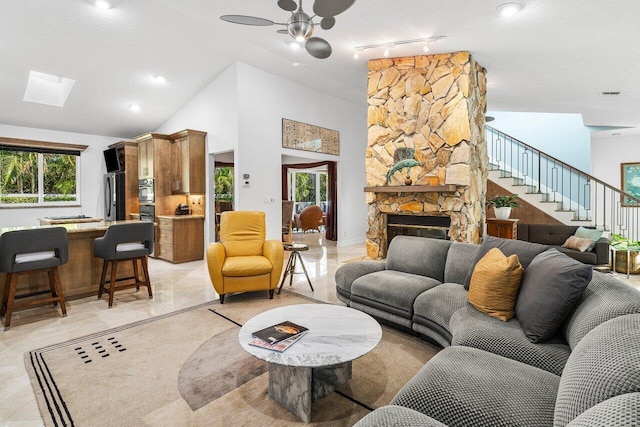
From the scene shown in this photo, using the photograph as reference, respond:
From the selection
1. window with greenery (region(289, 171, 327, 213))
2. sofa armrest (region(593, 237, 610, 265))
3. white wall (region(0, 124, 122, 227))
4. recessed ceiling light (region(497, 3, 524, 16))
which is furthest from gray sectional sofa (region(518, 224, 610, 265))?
white wall (region(0, 124, 122, 227))

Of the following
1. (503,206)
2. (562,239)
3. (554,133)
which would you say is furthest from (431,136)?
(554,133)

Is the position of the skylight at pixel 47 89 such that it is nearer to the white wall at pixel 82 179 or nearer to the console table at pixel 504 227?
the white wall at pixel 82 179

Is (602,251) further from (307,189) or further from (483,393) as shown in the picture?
(307,189)

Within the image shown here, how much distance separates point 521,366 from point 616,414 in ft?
2.78

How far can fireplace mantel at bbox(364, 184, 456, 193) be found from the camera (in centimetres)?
456

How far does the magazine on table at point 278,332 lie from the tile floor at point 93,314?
126 cm

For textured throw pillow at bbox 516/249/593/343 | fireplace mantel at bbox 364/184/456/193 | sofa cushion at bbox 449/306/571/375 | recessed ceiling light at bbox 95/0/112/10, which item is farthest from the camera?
fireplace mantel at bbox 364/184/456/193

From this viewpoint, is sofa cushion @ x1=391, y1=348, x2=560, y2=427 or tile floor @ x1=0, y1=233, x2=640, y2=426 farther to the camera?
tile floor @ x1=0, y1=233, x2=640, y2=426

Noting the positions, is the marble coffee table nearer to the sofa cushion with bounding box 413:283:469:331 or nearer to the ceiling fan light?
the sofa cushion with bounding box 413:283:469:331

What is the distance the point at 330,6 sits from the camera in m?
2.55

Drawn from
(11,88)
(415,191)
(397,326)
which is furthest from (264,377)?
(11,88)

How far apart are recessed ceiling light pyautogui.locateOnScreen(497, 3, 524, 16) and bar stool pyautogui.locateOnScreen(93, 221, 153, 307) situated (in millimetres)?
4408

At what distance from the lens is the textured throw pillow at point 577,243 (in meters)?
4.84

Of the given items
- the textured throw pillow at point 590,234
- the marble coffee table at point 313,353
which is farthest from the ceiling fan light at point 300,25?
the textured throw pillow at point 590,234
